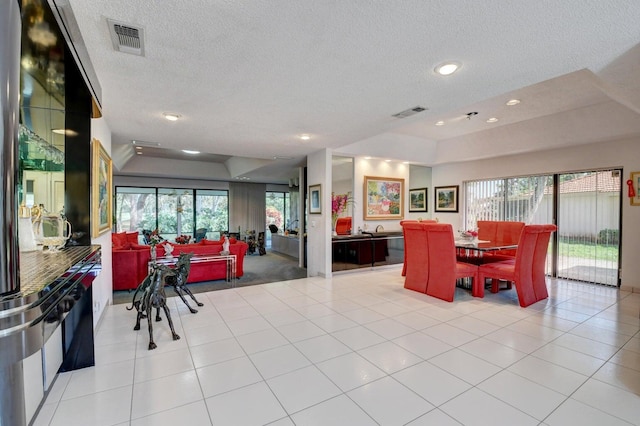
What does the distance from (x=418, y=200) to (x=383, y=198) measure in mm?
1696

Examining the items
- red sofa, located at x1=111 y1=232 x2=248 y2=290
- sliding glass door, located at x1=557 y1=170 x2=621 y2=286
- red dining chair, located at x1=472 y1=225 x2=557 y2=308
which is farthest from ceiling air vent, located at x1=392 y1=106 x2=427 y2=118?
sliding glass door, located at x1=557 y1=170 x2=621 y2=286

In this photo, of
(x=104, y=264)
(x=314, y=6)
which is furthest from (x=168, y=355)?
(x=314, y=6)

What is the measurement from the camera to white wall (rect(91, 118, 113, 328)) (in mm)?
3148

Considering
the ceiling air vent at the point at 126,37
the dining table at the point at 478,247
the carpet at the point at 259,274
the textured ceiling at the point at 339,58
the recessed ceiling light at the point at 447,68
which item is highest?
the recessed ceiling light at the point at 447,68

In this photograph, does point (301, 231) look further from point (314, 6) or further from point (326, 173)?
point (314, 6)

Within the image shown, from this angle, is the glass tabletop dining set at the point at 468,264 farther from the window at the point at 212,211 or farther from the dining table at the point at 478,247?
the window at the point at 212,211

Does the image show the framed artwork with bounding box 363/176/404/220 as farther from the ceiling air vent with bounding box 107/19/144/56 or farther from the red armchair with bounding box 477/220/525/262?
the ceiling air vent with bounding box 107/19/144/56

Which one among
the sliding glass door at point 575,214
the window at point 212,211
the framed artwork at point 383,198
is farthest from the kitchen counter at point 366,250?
the window at point 212,211

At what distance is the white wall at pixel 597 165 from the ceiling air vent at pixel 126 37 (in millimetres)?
6698

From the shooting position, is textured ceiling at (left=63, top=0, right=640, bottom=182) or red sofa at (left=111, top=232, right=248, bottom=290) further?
red sofa at (left=111, top=232, right=248, bottom=290)

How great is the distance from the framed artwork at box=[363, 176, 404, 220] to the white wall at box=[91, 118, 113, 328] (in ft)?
15.5

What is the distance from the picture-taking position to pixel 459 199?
23.6 feet

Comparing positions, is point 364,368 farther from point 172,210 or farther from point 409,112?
point 172,210

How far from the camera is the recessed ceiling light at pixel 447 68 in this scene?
233 centimetres
